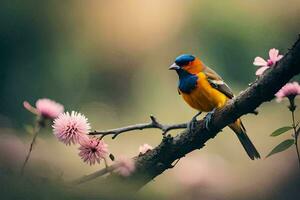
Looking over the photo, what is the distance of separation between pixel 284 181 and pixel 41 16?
3311 mm

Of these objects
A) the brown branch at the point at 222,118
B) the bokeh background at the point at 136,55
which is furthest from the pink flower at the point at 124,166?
the bokeh background at the point at 136,55

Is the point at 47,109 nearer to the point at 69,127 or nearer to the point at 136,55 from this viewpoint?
the point at 69,127

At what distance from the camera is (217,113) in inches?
28.5

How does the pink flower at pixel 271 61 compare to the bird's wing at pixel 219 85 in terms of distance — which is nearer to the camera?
the pink flower at pixel 271 61

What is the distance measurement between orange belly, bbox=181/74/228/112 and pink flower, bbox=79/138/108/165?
40 cm

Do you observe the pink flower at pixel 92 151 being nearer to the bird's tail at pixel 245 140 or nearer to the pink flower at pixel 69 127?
the pink flower at pixel 69 127

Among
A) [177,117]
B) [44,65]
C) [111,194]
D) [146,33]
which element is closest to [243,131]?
[111,194]

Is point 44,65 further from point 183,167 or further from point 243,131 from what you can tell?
point 243,131

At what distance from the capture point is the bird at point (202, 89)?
1.07 metres

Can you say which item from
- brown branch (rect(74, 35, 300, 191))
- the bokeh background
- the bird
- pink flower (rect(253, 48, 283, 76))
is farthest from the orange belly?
the bokeh background

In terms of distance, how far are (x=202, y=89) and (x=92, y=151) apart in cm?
44

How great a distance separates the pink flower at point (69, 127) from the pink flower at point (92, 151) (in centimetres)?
1

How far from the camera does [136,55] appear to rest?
4.77m

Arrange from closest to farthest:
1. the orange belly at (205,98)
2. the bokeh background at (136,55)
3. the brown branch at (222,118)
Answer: the brown branch at (222,118)
the orange belly at (205,98)
the bokeh background at (136,55)
